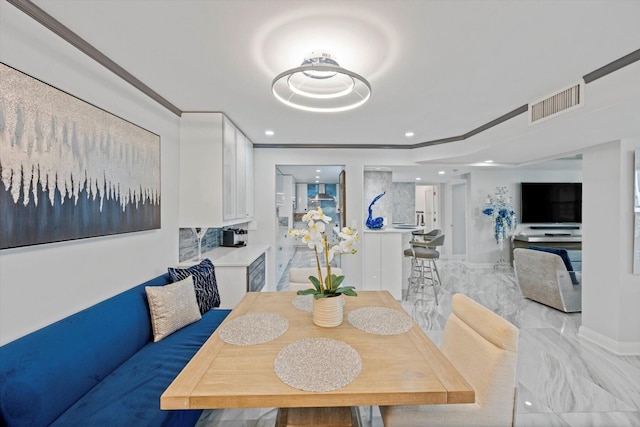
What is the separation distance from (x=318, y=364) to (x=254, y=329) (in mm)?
513

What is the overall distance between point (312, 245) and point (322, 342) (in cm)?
51

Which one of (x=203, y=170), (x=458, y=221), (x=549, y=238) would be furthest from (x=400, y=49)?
(x=458, y=221)

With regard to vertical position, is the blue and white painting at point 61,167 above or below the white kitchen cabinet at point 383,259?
above

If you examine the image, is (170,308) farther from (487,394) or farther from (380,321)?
(487,394)

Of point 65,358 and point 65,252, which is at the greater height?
point 65,252

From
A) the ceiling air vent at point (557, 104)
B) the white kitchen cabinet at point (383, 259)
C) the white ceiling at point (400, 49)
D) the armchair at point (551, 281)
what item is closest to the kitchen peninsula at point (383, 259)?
the white kitchen cabinet at point (383, 259)

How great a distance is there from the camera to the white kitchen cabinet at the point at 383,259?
14.1 ft

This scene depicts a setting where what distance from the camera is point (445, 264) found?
664 centimetres

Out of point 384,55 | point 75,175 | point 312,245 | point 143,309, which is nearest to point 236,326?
point 312,245

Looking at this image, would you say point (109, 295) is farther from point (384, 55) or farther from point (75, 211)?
point (384, 55)

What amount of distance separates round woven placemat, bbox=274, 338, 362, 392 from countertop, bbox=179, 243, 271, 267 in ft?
5.73

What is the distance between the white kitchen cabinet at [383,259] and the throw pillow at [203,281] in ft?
8.08

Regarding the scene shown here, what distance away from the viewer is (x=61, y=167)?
1517 millimetres

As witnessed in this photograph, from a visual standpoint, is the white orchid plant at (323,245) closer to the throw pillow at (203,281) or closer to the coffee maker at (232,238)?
the throw pillow at (203,281)
